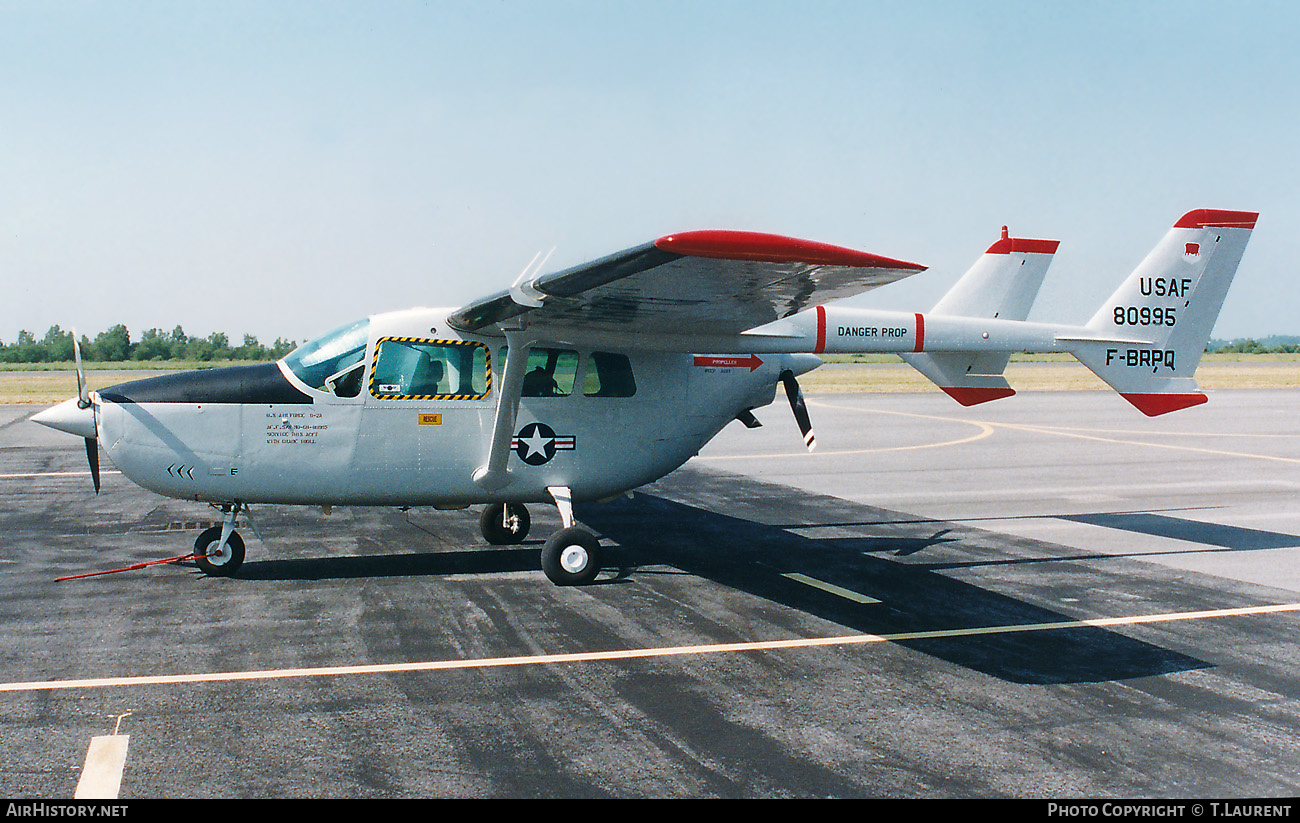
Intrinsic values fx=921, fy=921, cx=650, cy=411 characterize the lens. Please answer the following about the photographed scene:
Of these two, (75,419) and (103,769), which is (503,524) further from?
(103,769)

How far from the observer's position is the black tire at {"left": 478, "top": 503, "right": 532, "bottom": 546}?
1248 centimetres

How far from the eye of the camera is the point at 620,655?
309 inches

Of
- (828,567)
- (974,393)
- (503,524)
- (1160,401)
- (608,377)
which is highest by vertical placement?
(608,377)

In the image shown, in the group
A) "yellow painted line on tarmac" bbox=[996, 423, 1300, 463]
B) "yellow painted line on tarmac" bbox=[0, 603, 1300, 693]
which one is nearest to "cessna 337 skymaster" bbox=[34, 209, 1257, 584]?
"yellow painted line on tarmac" bbox=[0, 603, 1300, 693]

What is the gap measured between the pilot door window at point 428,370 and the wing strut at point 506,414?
345 millimetres

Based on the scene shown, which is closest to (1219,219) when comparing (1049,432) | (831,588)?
(831,588)

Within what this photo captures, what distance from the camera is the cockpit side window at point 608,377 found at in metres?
11.0

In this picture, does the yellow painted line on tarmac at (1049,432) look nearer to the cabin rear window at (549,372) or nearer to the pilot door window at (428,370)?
the cabin rear window at (549,372)

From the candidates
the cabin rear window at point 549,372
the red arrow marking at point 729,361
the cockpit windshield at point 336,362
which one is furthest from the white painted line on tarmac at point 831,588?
the cockpit windshield at point 336,362

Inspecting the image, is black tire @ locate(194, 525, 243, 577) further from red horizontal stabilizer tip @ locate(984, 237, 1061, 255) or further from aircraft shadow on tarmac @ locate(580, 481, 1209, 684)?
red horizontal stabilizer tip @ locate(984, 237, 1061, 255)

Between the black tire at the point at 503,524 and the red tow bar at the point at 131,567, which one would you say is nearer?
the red tow bar at the point at 131,567

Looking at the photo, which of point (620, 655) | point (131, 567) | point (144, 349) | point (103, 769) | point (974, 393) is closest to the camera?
point (103, 769)

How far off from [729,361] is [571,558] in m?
3.28

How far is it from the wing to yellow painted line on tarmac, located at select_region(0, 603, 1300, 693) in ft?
10.4
